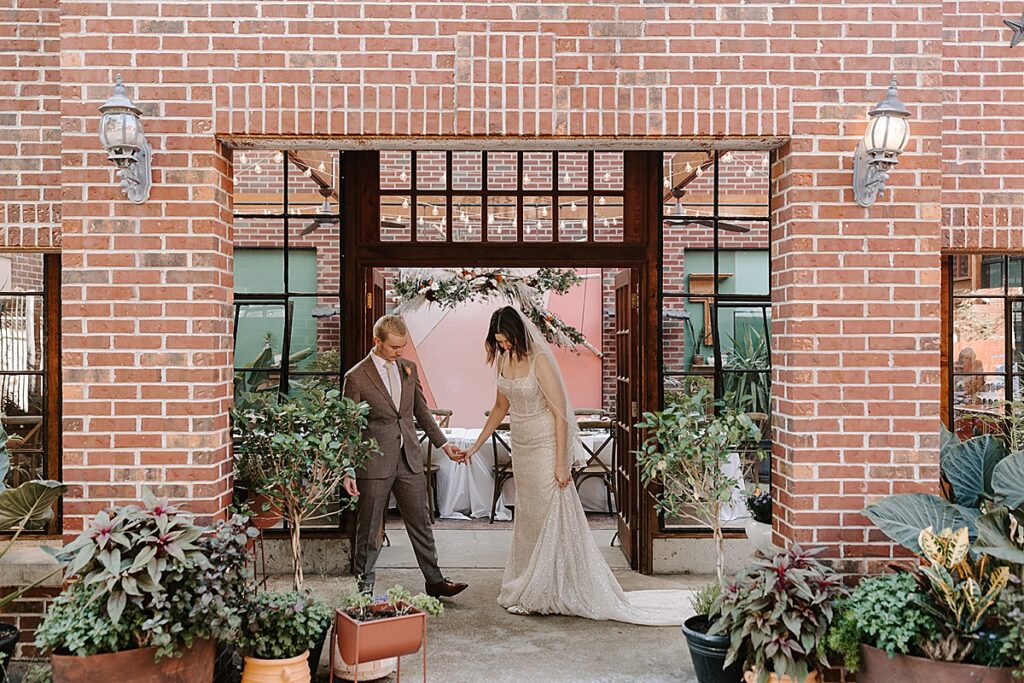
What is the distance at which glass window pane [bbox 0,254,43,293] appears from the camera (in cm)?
489

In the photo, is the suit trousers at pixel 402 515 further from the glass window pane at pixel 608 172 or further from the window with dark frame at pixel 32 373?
the glass window pane at pixel 608 172

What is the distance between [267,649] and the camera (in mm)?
3914

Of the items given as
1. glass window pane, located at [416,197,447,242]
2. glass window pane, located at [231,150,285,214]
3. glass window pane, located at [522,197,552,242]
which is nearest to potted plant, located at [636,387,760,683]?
glass window pane, located at [522,197,552,242]

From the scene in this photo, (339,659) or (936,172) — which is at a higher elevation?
(936,172)

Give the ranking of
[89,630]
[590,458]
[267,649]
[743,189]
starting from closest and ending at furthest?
[89,630]
[267,649]
[743,189]
[590,458]

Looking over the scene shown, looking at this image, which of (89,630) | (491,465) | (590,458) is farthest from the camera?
(491,465)


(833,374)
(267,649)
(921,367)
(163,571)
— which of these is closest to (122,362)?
(163,571)

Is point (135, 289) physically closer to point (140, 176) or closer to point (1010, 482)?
point (140, 176)

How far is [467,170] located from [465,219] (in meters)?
0.33

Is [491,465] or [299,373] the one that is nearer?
[299,373]

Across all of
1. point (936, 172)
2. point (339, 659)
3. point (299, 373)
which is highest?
point (936, 172)

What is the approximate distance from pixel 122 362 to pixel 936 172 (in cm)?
389

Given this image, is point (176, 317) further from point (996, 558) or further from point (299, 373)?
point (996, 558)

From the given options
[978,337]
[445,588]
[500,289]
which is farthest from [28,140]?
[500,289]
